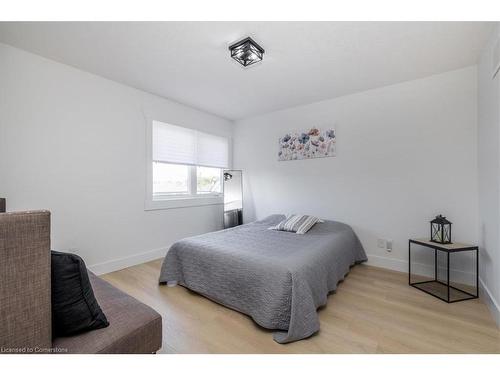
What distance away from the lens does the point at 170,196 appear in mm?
3449

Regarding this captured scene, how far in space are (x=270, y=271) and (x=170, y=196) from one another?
2256 millimetres

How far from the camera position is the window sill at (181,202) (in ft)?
10.3

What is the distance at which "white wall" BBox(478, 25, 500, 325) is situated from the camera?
1754 millimetres

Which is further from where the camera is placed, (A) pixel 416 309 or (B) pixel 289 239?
(B) pixel 289 239

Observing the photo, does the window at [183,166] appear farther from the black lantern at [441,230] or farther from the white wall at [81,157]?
the black lantern at [441,230]

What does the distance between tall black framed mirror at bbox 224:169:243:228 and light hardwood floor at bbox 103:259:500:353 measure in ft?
Answer: 5.86

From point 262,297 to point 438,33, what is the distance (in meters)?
2.53

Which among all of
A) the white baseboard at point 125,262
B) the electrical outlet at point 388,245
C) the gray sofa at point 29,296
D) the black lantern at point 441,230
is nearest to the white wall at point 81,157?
the white baseboard at point 125,262

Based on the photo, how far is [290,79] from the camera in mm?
2658

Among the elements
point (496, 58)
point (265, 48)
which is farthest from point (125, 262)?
point (496, 58)

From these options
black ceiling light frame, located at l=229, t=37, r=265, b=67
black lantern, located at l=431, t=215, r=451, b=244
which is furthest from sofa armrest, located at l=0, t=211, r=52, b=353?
black lantern, located at l=431, t=215, r=451, b=244

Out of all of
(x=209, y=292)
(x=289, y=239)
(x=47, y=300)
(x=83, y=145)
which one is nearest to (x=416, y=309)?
(x=289, y=239)

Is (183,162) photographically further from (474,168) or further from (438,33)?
(474,168)

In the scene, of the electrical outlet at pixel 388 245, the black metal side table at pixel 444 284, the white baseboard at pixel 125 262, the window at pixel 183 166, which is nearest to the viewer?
Result: the black metal side table at pixel 444 284
